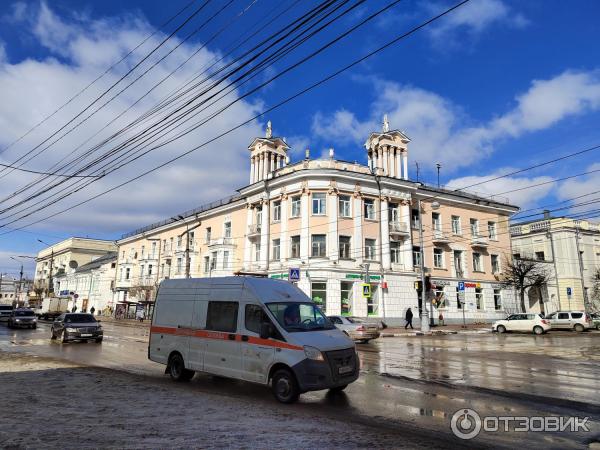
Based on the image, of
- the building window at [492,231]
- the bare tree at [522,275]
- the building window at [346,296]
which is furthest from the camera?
the building window at [492,231]

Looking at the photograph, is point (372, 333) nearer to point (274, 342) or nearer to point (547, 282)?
point (274, 342)

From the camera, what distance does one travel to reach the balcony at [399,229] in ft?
123

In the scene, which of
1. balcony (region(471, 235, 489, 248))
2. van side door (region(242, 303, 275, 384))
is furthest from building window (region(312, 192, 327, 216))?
van side door (region(242, 303, 275, 384))

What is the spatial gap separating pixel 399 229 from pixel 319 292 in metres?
9.37

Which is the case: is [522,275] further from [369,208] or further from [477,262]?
[369,208]

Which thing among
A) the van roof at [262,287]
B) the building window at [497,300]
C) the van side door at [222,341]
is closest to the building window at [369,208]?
the building window at [497,300]

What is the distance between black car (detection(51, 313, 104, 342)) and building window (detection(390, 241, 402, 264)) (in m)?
24.0

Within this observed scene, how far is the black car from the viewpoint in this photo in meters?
21.3

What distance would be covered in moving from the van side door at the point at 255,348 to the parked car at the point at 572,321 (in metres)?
32.5

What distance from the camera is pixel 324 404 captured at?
8.16 meters

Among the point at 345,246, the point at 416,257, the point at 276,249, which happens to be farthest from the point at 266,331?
the point at 416,257

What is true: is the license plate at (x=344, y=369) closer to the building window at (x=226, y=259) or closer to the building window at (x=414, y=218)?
the building window at (x=414, y=218)

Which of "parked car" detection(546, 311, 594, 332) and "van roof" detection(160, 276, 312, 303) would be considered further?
"parked car" detection(546, 311, 594, 332)

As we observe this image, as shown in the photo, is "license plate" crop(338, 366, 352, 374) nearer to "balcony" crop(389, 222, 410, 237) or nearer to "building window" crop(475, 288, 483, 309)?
"balcony" crop(389, 222, 410, 237)
